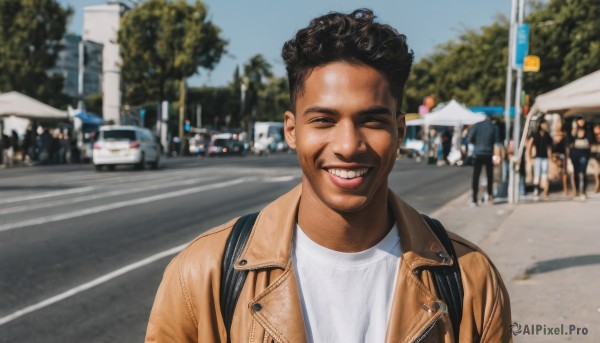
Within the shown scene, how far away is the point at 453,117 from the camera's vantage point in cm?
3356

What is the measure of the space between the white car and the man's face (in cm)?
2815

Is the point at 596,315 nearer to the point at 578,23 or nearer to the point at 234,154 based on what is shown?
the point at 578,23

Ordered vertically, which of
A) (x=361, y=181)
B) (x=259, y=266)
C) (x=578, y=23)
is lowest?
(x=259, y=266)

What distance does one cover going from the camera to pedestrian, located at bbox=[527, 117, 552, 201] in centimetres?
1792

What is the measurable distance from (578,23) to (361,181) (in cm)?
4076

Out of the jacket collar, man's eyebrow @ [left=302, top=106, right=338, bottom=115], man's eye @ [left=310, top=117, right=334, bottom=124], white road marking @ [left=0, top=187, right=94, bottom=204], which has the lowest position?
white road marking @ [left=0, top=187, right=94, bottom=204]

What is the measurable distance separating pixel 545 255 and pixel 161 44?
53.2 meters

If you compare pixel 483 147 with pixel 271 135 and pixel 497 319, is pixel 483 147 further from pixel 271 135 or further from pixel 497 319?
pixel 271 135

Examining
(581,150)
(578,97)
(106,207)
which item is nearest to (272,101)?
(581,150)

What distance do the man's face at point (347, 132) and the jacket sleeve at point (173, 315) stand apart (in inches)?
17.2

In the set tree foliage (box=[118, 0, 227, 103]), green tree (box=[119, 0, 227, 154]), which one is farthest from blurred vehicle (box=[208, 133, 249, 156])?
tree foliage (box=[118, 0, 227, 103])

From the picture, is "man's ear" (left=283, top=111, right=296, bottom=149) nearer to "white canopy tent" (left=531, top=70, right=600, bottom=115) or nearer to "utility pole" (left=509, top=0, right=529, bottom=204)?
"white canopy tent" (left=531, top=70, right=600, bottom=115)

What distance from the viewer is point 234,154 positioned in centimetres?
5897

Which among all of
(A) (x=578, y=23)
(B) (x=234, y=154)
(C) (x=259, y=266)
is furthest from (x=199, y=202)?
(B) (x=234, y=154)
